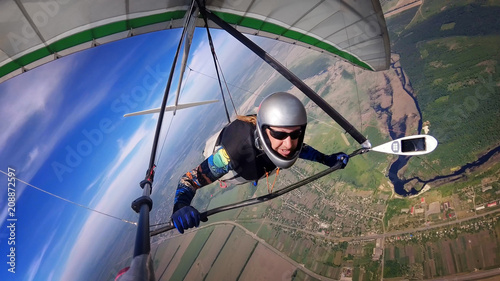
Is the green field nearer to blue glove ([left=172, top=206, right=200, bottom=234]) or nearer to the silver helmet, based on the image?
blue glove ([left=172, top=206, right=200, bottom=234])

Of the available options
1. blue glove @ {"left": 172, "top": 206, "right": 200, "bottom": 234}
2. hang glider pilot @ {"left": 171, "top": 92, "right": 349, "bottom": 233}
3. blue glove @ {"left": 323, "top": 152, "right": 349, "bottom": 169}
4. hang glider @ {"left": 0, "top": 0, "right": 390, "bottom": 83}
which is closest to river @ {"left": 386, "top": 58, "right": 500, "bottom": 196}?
hang glider @ {"left": 0, "top": 0, "right": 390, "bottom": 83}

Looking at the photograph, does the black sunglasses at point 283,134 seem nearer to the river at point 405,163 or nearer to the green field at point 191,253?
the river at point 405,163

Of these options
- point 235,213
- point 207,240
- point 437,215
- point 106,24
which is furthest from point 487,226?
point 207,240

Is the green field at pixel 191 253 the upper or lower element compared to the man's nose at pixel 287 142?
lower

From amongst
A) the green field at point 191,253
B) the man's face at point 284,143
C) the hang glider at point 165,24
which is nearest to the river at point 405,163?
the hang glider at point 165,24

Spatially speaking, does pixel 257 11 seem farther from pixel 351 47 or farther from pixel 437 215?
pixel 437 215

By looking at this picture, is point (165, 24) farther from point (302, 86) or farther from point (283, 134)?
point (283, 134)
